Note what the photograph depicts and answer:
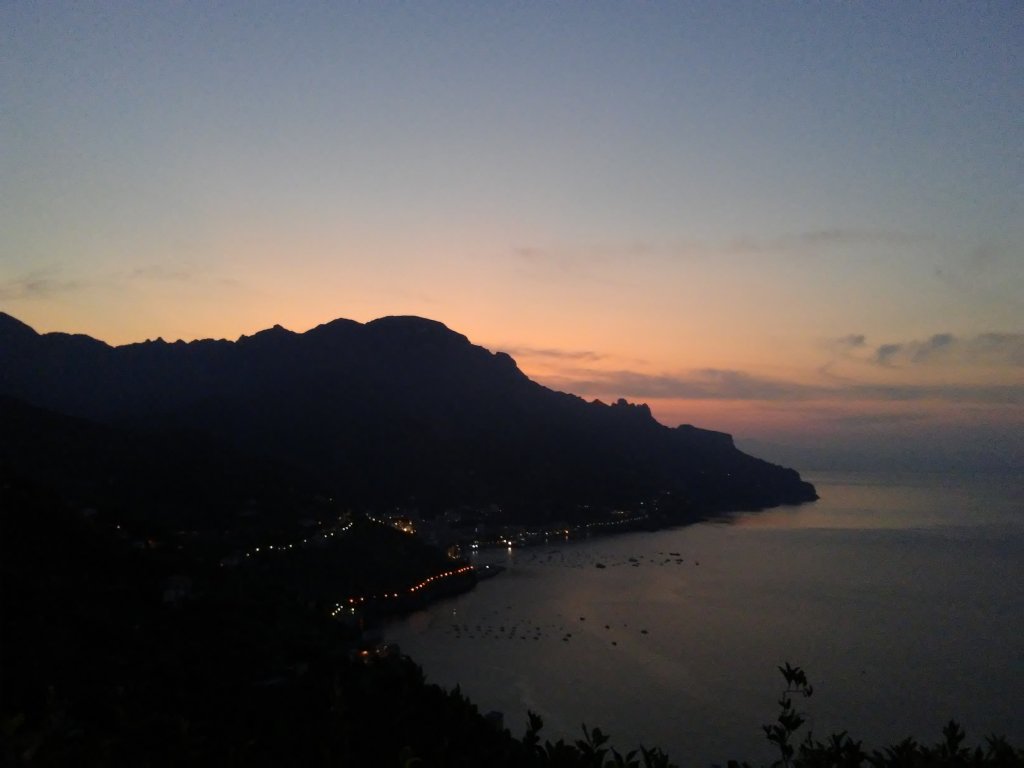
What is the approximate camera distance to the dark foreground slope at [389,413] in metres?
75.3

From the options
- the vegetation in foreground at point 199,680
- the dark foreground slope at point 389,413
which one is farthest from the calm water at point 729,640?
the dark foreground slope at point 389,413

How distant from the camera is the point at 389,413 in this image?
85.4 metres

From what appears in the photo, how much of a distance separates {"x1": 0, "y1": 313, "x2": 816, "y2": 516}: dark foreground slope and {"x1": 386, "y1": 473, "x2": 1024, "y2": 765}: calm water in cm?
1789

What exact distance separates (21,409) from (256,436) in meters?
33.7

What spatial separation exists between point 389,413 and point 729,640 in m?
54.2

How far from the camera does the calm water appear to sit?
27781 millimetres

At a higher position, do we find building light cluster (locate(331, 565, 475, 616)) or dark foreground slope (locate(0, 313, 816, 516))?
dark foreground slope (locate(0, 313, 816, 516))

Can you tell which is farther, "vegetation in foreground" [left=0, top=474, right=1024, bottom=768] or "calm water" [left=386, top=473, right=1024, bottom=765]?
"calm water" [left=386, top=473, right=1024, bottom=765]

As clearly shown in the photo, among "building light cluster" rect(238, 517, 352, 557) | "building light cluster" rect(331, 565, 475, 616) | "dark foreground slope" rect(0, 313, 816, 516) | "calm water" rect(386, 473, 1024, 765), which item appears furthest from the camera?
"dark foreground slope" rect(0, 313, 816, 516)

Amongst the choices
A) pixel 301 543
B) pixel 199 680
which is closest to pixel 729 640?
pixel 301 543

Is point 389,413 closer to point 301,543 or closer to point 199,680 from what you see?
point 301,543

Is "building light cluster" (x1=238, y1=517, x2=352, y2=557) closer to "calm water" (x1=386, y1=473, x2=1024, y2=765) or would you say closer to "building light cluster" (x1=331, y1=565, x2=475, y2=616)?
"building light cluster" (x1=331, y1=565, x2=475, y2=616)

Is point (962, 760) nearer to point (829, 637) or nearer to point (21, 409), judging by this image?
point (829, 637)

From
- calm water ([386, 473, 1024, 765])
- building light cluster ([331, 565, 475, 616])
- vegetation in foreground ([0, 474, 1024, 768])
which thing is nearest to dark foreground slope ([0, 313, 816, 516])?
calm water ([386, 473, 1024, 765])
